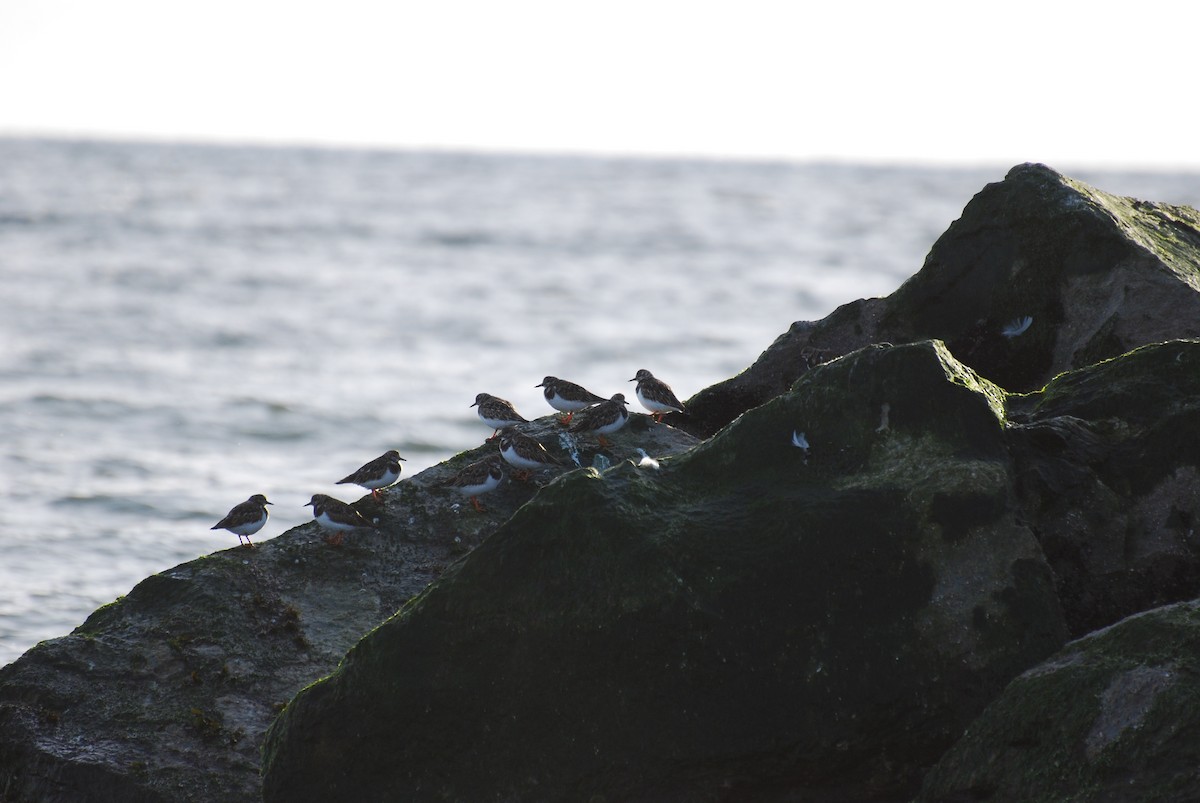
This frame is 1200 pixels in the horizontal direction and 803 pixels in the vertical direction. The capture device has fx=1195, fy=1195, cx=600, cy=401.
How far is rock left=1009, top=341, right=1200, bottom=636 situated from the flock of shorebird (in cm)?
332

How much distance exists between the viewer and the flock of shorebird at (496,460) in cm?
792

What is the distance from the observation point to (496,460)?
8.36 meters

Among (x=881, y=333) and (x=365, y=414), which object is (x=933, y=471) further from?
(x=365, y=414)

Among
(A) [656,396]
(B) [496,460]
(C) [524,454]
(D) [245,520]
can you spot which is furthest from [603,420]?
(D) [245,520]

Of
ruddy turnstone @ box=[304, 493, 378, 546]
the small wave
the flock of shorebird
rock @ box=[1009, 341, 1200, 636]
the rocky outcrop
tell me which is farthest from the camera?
the small wave

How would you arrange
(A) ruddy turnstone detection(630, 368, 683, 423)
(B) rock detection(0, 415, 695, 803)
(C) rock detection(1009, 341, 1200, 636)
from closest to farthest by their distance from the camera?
1. (C) rock detection(1009, 341, 1200, 636)
2. (B) rock detection(0, 415, 695, 803)
3. (A) ruddy turnstone detection(630, 368, 683, 423)

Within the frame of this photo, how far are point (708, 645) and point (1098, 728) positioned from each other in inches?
68.3

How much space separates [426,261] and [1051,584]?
1545 inches

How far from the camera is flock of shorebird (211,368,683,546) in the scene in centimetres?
792

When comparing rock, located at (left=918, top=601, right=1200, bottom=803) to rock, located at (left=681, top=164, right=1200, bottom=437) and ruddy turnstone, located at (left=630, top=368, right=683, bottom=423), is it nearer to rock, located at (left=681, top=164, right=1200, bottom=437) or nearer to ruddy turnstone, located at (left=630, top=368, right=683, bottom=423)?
rock, located at (left=681, top=164, right=1200, bottom=437)

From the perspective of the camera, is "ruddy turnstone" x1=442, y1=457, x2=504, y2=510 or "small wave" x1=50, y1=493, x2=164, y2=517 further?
"small wave" x1=50, y1=493, x2=164, y2=517

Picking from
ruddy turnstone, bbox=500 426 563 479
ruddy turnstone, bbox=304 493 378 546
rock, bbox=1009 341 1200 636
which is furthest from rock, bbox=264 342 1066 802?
ruddy turnstone, bbox=500 426 563 479

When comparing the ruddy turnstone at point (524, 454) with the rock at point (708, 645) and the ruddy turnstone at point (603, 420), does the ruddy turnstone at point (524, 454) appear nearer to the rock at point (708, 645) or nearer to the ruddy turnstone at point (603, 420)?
the ruddy turnstone at point (603, 420)

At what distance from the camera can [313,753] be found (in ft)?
19.6
